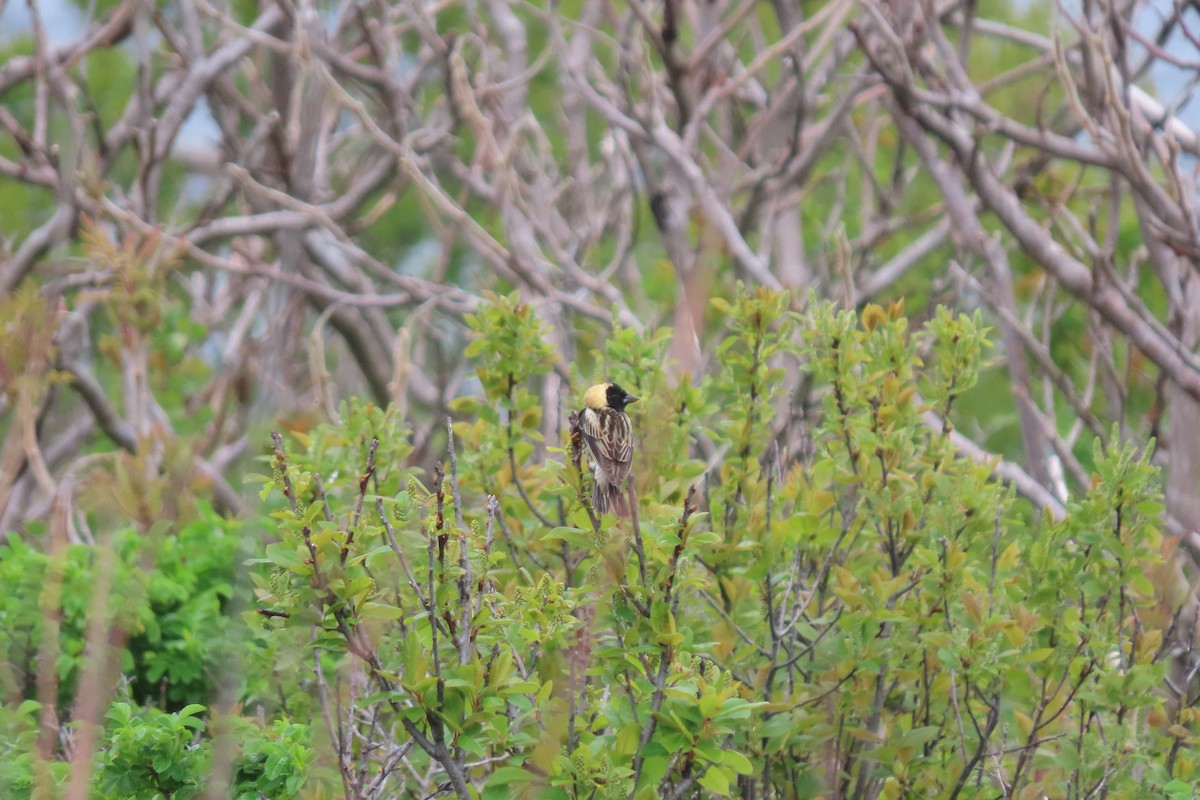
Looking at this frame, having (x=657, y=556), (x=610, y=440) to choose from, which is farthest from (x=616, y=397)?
(x=657, y=556)

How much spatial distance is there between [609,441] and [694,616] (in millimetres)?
548

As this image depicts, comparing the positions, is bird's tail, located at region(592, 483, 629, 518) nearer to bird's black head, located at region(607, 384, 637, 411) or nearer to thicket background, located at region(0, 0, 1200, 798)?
thicket background, located at region(0, 0, 1200, 798)

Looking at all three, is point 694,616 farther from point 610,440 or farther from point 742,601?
point 610,440

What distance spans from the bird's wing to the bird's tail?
0.03m

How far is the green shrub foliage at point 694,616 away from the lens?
2863 millimetres

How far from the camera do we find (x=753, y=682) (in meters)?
3.68

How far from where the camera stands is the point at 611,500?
143 inches

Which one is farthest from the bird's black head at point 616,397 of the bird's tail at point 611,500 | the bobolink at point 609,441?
the bird's tail at point 611,500

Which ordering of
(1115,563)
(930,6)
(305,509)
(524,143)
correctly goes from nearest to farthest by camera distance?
(305,509)
(1115,563)
(930,6)
(524,143)

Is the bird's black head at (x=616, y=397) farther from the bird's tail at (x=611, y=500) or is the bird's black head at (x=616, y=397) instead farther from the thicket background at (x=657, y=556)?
the bird's tail at (x=611, y=500)

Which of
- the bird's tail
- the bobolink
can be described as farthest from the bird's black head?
the bird's tail

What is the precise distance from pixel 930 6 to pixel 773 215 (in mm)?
2080

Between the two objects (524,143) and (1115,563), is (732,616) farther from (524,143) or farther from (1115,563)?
(524,143)

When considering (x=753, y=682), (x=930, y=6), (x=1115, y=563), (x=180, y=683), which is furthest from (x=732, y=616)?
(x=930, y=6)
